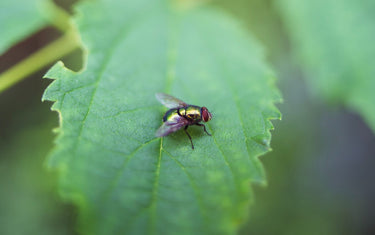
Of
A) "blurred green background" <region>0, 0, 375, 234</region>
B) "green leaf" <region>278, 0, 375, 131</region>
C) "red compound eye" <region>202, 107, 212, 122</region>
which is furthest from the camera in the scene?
"blurred green background" <region>0, 0, 375, 234</region>

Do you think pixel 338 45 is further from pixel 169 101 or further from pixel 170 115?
pixel 170 115

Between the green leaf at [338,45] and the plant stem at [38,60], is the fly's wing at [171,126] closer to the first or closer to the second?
the plant stem at [38,60]

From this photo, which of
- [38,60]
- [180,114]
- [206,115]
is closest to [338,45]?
[206,115]

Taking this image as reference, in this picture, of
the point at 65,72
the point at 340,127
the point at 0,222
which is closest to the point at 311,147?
the point at 340,127

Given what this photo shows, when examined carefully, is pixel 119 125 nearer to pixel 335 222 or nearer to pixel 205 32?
pixel 205 32

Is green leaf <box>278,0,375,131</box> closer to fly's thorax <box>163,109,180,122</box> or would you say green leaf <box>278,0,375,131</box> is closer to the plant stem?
fly's thorax <box>163,109,180,122</box>

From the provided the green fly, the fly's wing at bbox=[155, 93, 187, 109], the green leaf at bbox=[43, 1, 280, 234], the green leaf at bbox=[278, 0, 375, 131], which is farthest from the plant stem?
the green leaf at bbox=[278, 0, 375, 131]
